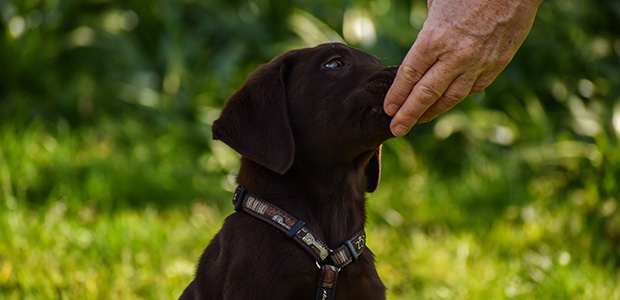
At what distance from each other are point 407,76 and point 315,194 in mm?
501

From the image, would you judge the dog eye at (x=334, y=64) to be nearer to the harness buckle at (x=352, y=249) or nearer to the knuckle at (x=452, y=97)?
the knuckle at (x=452, y=97)

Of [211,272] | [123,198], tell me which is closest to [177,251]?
[123,198]

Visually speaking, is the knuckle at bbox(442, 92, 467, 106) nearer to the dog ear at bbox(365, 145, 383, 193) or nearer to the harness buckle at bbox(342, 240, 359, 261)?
the dog ear at bbox(365, 145, 383, 193)

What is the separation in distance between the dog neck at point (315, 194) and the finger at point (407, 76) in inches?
11.9

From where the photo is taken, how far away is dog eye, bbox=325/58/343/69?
2.53 metres

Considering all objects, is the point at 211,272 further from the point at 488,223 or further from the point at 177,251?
the point at 488,223

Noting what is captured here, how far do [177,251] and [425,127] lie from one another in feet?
8.37

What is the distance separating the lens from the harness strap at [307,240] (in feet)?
7.33

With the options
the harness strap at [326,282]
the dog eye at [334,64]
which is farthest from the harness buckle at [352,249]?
the dog eye at [334,64]

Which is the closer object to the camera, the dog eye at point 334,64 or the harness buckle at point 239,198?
the harness buckle at point 239,198

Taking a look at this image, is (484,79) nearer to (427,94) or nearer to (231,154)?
(427,94)

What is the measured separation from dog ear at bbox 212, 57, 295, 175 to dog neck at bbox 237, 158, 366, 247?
0.32 ft

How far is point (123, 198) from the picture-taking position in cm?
454

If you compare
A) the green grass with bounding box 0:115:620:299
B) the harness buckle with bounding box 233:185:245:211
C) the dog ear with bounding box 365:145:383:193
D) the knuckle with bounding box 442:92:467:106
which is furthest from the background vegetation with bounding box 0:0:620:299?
the knuckle with bounding box 442:92:467:106
